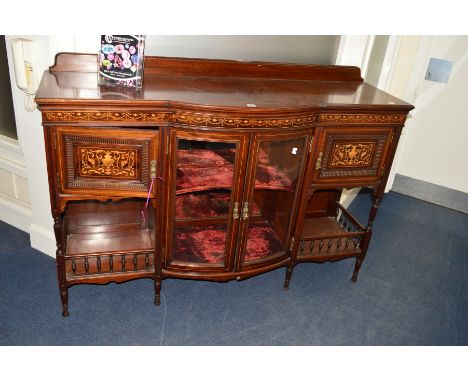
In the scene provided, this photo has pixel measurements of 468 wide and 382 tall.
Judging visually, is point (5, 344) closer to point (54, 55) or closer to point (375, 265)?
point (54, 55)

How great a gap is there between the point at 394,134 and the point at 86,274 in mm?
1931

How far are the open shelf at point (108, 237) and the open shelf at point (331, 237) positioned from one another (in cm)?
101

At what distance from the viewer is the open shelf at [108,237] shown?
248cm

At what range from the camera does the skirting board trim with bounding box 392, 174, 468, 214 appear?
13.9 feet

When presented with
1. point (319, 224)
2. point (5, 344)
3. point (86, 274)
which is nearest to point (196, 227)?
point (86, 274)

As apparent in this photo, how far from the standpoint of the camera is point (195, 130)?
2.14m

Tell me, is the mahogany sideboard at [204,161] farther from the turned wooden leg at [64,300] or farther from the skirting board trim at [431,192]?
the skirting board trim at [431,192]

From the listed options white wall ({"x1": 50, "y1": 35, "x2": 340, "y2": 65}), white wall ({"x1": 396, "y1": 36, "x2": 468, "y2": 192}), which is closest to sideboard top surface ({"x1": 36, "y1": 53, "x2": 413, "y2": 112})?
white wall ({"x1": 50, "y1": 35, "x2": 340, "y2": 65})

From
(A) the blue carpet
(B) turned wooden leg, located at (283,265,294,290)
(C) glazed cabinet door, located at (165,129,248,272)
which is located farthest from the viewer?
(B) turned wooden leg, located at (283,265,294,290)

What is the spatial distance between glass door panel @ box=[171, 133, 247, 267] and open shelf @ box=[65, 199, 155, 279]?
207 mm

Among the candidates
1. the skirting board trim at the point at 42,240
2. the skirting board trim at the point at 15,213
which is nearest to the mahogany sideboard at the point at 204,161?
the skirting board trim at the point at 42,240

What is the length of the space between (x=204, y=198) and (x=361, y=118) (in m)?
1.05

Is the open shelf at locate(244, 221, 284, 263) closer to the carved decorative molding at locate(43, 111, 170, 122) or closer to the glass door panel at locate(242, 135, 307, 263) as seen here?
the glass door panel at locate(242, 135, 307, 263)

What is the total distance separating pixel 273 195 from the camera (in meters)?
2.87
